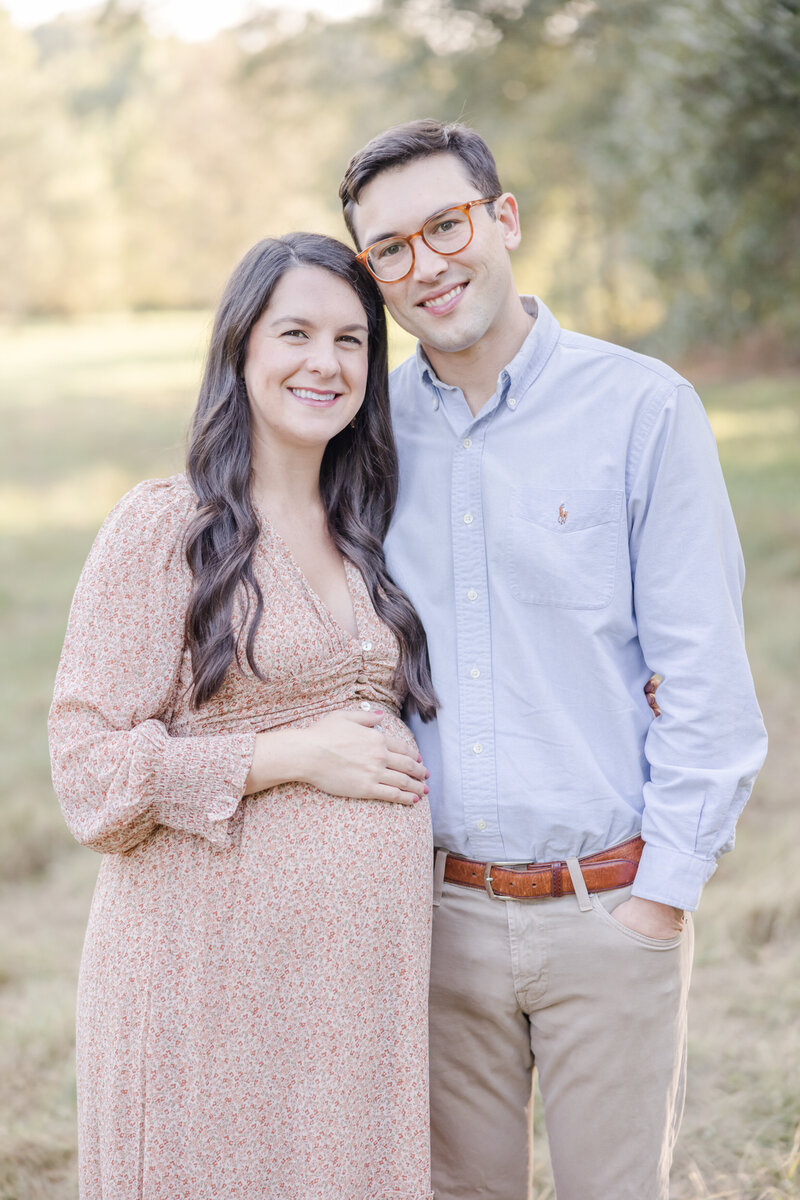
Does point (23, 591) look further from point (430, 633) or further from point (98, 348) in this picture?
point (98, 348)

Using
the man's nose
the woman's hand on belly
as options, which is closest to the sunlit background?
the man's nose

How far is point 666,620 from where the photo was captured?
1.99 m

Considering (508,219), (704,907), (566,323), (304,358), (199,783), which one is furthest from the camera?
(566,323)

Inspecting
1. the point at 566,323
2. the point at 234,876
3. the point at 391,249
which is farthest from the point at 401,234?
the point at 566,323

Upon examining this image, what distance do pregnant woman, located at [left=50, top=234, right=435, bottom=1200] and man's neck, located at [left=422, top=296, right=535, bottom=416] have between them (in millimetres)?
476

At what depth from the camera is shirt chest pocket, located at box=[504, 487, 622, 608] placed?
6.66 ft

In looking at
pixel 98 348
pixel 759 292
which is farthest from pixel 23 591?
pixel 98 348

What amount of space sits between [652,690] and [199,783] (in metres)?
0.87

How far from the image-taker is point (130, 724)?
6.25ft

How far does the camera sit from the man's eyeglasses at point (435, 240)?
6.88ft

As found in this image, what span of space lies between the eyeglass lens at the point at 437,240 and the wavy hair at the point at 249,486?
0.10 metres

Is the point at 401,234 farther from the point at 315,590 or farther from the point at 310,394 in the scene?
the point at 315,590

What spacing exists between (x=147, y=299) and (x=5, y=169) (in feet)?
30.4

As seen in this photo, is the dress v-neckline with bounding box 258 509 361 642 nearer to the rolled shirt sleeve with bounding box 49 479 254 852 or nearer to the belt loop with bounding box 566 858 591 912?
the rolled shirt sleeve with bounding box 49 479 254 852
